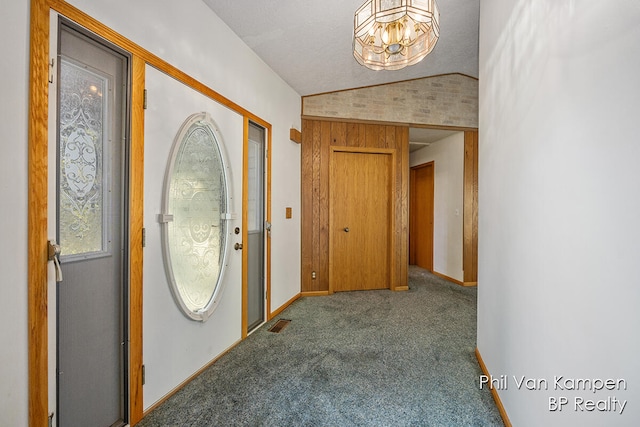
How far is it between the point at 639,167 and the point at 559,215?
399 mm

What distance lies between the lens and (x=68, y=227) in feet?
4.38

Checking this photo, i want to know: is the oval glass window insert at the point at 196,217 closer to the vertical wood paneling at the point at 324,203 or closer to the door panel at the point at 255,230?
the door panel at the point at 255,230

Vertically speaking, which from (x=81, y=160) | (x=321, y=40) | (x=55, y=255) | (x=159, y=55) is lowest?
(x=55, y=255)

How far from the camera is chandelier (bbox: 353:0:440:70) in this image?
1.42 metres

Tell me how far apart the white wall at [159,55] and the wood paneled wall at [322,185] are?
51 centimetres

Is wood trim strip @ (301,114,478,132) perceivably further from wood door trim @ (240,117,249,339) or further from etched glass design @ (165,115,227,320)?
etched glass design @ (165,115,227,320)

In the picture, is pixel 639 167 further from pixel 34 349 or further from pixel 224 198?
pixel 224 198

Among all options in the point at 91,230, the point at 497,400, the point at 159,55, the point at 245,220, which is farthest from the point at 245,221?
the point at 497,400

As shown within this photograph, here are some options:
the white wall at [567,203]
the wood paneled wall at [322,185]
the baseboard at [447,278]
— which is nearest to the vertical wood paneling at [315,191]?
the wood paneled wall at [322,185]

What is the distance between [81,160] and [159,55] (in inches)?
31.5

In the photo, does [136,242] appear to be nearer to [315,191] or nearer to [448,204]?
[315,191]

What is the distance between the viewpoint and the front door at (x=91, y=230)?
1.32 m

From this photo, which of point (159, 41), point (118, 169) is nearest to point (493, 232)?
point (118, 169)

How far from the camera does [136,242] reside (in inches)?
63.6
